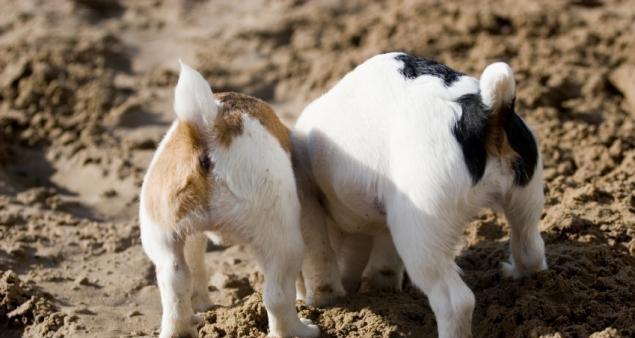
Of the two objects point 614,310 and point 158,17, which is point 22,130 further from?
point 614,310

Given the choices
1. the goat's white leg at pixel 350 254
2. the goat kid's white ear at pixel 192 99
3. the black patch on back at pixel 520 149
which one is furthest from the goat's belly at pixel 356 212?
the goat kid's white ear at pixel 192 99

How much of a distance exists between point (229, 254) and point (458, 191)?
2.56 meters

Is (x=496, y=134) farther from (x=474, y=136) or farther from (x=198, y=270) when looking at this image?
(x=198, y=270)

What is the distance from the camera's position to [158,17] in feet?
33.6

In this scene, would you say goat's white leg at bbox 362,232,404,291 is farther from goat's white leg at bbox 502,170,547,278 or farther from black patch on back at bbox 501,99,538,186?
black patch on back at bbox 501,99,538,186

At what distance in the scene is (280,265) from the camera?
187 inches

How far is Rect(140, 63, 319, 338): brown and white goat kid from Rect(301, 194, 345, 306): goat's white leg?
450mm

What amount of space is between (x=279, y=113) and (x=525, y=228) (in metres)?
3.86

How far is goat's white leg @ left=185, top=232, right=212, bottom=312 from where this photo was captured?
546 centimetres

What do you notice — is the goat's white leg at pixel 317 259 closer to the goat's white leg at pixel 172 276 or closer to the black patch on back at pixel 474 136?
the goat's white leg at pixel 172 276

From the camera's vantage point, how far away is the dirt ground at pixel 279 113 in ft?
17.3

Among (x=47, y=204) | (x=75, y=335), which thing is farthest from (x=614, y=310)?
(x=47, y=204)

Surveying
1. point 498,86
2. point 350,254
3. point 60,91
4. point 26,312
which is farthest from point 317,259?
point 60,91

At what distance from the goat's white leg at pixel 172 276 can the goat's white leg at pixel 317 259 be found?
0.83 meters
